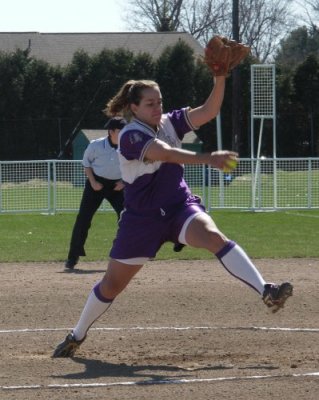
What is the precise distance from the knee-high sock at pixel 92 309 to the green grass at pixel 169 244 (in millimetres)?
6736

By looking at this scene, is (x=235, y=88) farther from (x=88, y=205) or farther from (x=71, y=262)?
(x=71, y=262)

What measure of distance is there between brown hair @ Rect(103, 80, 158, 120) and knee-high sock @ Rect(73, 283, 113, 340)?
1252mm

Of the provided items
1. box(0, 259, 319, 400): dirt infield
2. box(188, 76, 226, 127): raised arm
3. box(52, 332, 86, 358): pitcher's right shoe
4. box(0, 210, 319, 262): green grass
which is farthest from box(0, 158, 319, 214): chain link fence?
box(52, 332, 86, 358): pitcher's right shoe


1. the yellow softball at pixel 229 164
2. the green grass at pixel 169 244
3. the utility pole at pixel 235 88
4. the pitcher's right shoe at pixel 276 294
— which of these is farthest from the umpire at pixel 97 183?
the utility pole at pixel 235 88

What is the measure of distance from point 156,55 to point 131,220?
4124cm

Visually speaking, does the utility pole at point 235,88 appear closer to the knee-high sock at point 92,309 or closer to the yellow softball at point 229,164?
the knee-high sock at point 92,309

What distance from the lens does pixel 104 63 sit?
144ft

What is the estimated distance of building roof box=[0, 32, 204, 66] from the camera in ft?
158

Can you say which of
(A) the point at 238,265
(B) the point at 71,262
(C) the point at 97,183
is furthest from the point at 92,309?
(B) the point at 71,262

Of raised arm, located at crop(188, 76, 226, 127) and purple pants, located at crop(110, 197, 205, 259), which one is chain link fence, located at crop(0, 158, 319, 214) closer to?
raised arm, located at crop(188, 76, 226, 127)

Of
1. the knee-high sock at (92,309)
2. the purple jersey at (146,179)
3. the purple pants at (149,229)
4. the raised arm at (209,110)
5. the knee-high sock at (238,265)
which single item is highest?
the raised arm at (209,110)

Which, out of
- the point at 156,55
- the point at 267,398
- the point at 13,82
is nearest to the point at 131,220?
the point at 267,398

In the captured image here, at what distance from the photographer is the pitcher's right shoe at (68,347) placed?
24.9 ft

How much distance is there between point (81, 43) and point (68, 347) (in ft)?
142
